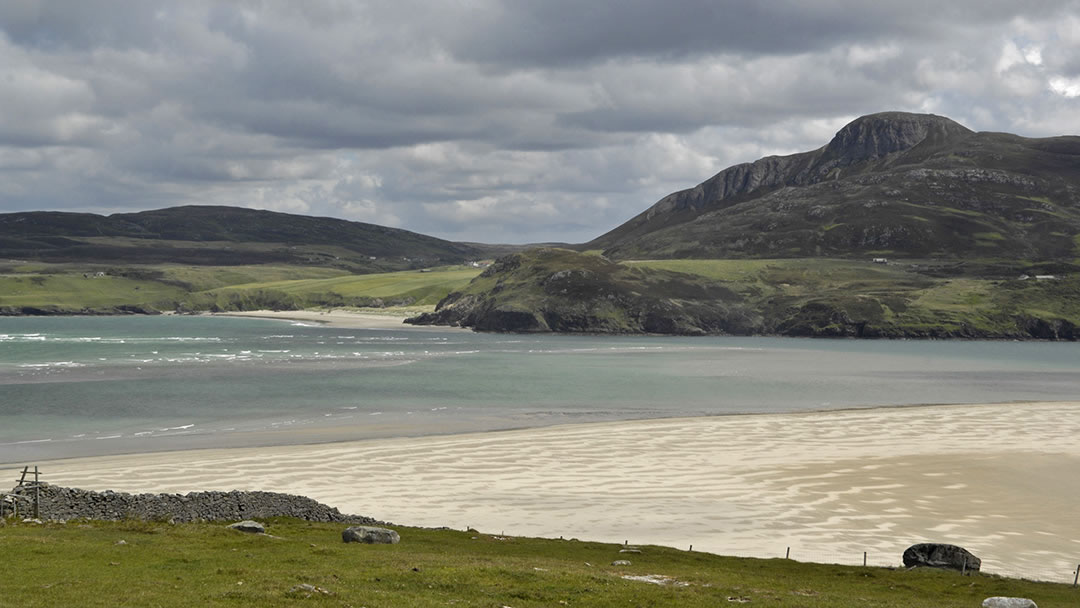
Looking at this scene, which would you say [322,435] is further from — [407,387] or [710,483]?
[407,387]

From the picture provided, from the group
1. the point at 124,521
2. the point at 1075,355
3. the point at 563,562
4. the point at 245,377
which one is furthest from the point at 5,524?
the point at 1075,355

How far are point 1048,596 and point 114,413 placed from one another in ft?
248

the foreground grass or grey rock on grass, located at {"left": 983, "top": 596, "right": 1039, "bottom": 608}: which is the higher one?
grey rock on grass, located at {"left": 983, "top": 596, "right": 1039, "bottom": 608}

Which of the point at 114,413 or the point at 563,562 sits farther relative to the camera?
the point at 114,413

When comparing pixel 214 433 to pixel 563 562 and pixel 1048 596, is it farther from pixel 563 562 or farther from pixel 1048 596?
pixel 1048 596

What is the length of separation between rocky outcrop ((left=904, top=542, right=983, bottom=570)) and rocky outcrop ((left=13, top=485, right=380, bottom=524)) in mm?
22808

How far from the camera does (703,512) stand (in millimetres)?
45812

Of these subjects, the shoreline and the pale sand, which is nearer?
the pale sand

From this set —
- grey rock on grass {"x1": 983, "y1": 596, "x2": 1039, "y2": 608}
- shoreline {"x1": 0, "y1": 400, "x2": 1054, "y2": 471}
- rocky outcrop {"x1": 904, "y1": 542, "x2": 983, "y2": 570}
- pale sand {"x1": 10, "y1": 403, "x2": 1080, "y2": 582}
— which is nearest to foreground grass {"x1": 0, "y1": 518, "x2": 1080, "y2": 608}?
rocky outcrop {"x1": 904, "y1": 542, "x2": 983, "y2": 570}

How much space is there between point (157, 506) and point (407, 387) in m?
67.8

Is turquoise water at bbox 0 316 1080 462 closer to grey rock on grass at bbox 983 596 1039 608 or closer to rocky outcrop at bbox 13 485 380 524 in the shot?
rocky outcrop at bbox 13 485 380 524

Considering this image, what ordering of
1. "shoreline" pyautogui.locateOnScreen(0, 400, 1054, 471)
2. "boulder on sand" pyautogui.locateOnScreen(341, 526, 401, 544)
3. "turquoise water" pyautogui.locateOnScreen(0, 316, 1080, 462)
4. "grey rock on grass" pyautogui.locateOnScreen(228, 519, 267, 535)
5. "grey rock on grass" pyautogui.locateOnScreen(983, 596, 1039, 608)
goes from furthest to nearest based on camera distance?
"turquoise water" pyautogui.locateOnScreen(0, 316, 1080, 462), "shoreline" pyautogui.locateOnScreen(0, 400, 1054, 471), "grey rock on grass" pyautogui.locateOnScreen(228, 519, 267, 535), "boulder on sand" pyautogui.locateOnScreen(341, 526, 401, 544), "grey rock on grass" pyautogui.locateOnScreen(983, 596, 1039, 608)

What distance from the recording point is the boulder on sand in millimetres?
34812

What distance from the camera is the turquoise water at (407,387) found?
242ft
